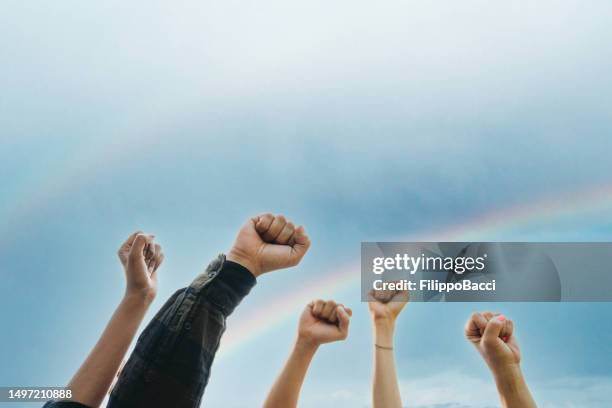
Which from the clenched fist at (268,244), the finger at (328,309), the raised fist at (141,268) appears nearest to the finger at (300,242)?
the clenched fist at (268,244)

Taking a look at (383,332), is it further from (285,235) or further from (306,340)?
(285,235)

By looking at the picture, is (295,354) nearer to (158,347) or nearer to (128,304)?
(128,304)

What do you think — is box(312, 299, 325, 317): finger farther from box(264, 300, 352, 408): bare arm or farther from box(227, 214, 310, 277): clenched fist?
box(227, 214, 310, 277): clenched fist

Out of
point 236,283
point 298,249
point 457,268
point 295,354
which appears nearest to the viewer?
→ point 236,283

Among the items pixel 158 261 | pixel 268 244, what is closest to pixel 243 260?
pixel 268 244

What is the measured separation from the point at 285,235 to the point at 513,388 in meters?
1.15

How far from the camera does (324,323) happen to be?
1968 millimetres

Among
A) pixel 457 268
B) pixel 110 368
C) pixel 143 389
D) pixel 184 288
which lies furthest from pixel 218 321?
pixel 457 268

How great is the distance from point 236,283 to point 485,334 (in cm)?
119

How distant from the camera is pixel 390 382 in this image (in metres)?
2.19

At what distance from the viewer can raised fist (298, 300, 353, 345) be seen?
193cm

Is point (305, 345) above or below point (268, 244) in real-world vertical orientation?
below

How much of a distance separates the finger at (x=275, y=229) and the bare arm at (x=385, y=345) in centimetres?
85

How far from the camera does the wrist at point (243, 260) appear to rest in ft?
5.40
